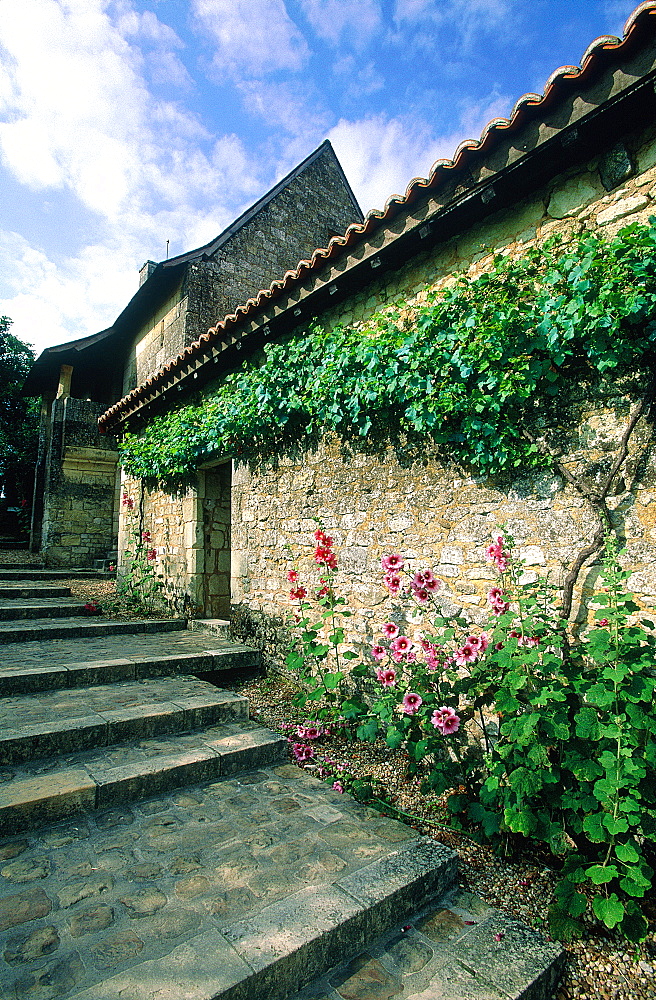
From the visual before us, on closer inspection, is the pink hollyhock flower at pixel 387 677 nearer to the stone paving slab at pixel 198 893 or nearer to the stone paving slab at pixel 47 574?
the stone paving slab at pixel 198 893

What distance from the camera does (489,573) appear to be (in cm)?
323

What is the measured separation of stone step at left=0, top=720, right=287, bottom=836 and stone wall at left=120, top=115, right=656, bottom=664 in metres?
1.19

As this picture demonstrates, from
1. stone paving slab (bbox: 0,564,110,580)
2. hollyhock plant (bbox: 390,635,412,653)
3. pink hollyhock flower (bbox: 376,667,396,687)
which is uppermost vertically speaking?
stone paving slab (bbox: 0,564,110,580)

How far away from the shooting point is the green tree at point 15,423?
19.9 meters

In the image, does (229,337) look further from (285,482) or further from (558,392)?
(558,392)

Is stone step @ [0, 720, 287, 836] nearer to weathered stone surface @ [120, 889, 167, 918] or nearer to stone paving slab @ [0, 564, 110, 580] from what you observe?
weathered stone surface @ [120, 889, 167, 918]

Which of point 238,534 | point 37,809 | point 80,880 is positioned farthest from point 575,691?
point 238,534

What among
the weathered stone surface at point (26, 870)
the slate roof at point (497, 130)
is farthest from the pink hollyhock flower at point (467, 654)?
the slate roof at point (497, 130)

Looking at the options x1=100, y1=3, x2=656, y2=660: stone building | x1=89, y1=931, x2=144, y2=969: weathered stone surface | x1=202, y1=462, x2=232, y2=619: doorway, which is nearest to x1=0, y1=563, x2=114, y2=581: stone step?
x1=202, y1=462, x2=232, y2=619: doorway

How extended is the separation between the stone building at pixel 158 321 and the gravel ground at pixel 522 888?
8001 millimetres

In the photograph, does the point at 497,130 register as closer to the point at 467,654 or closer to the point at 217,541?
the point at 467,654

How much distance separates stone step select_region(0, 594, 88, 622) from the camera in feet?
20.0

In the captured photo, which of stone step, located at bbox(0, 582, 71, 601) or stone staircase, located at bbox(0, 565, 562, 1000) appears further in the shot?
stone step, located at bbox(0, 582, 71, 601)

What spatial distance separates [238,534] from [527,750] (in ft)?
13.4
